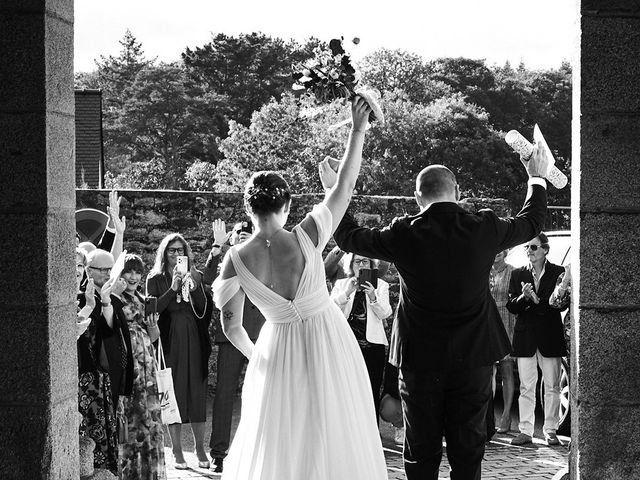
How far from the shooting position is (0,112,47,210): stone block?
204 inches

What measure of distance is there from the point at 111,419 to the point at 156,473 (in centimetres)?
64

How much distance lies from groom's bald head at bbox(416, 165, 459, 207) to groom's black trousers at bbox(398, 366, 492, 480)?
0.98 metres

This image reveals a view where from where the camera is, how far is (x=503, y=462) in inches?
335

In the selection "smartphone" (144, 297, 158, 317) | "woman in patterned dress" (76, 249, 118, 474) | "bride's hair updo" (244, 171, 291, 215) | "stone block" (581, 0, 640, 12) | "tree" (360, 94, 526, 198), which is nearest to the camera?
"stone block" (581, 0, 640, 12)

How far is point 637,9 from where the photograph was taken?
502cm

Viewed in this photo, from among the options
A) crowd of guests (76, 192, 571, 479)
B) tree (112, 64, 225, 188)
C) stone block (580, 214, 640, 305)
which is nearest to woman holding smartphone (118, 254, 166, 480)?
crowd of guests (76, 192, 571, 479)

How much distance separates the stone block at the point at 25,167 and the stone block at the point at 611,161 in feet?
9.36

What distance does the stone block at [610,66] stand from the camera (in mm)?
5027

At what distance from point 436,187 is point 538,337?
454cm

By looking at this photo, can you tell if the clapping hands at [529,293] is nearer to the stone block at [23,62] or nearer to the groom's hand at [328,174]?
the groom's hand at [328,174]

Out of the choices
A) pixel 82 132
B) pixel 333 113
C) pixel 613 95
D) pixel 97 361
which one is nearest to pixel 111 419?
pixel 97 361

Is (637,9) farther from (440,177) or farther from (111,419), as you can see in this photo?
(111,419)

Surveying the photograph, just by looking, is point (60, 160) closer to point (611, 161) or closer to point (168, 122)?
point (611, 161)

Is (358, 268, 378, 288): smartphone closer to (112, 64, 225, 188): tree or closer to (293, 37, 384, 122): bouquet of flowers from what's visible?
(293, 37, 384, 122): bouquet of flowers
